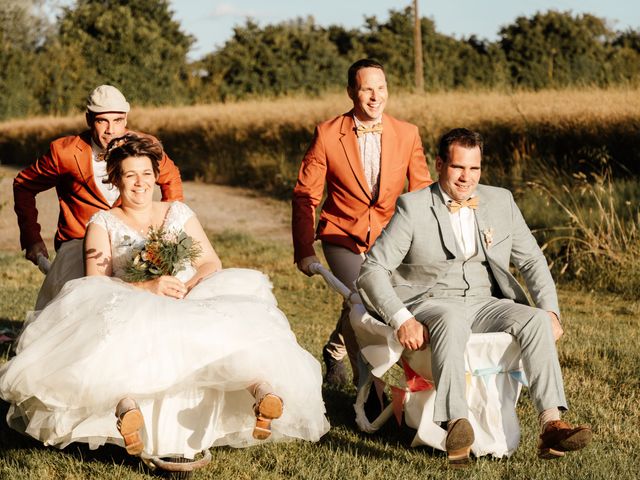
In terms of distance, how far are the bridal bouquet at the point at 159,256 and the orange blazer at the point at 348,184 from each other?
1293 mm

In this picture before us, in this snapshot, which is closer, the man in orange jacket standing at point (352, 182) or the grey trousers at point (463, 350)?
the grey trousers at point (463, 350)

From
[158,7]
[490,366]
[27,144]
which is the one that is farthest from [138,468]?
[158,7]

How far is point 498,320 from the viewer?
16.0ft

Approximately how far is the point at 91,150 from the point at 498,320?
2.90m

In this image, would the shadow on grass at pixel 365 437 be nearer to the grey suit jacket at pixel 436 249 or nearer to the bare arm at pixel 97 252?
the grey suit jacket at pixel 436 249

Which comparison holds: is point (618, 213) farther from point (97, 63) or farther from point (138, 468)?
point (97, 63)

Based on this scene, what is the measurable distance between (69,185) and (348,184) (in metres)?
1.83

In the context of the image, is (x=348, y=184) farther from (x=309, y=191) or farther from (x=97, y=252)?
(x=97, y=252)

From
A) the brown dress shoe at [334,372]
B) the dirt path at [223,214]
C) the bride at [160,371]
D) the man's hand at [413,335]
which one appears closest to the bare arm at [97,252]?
the bride at [160,371]

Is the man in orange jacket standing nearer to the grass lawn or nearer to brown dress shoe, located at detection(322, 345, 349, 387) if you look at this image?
brown dress shoe, located at detection(322, 345, 349, 387)

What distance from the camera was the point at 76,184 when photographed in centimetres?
622

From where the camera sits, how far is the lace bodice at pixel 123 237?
17.0 feet

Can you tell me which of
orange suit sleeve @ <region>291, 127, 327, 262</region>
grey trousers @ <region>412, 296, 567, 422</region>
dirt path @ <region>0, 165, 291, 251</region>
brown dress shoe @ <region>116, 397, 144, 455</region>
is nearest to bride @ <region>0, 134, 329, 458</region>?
brown dress shoe @ <region>116, 397, 144, 455</region>

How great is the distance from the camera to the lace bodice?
5168 mm
